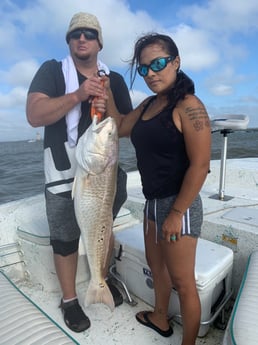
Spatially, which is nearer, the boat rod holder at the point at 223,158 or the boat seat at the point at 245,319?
the boat seat at the point at 245,319

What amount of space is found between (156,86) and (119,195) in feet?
3.74

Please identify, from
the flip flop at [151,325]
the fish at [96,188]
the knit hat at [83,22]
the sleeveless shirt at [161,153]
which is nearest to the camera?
the sleeveless shirt at [161,153]

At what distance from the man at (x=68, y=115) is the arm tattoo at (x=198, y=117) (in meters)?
0.65

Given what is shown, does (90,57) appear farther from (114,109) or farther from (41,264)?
(41,264)

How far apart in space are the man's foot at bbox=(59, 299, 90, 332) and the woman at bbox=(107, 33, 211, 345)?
0.91m

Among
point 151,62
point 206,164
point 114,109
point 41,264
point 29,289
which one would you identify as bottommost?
point 29,289

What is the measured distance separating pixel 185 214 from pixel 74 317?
1.46 meters

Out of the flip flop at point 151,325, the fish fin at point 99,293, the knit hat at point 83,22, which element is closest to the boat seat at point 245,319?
the flip flop at point 151,325

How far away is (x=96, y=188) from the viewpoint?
2139 millimetres

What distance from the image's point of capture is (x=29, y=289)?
3131mm

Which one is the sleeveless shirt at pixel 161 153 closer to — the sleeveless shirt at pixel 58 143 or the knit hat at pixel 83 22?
the sleeveless shirt at pixel 58 143

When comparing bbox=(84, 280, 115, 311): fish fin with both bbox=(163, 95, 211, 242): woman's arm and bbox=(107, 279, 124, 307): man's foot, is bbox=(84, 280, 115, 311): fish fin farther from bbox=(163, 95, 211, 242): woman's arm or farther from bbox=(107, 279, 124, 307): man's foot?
bbox=(163, 95, 211, 242): woman's arm

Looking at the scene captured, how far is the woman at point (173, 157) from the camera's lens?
5.73ft

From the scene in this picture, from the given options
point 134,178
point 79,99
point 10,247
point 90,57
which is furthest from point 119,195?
point 134,178
